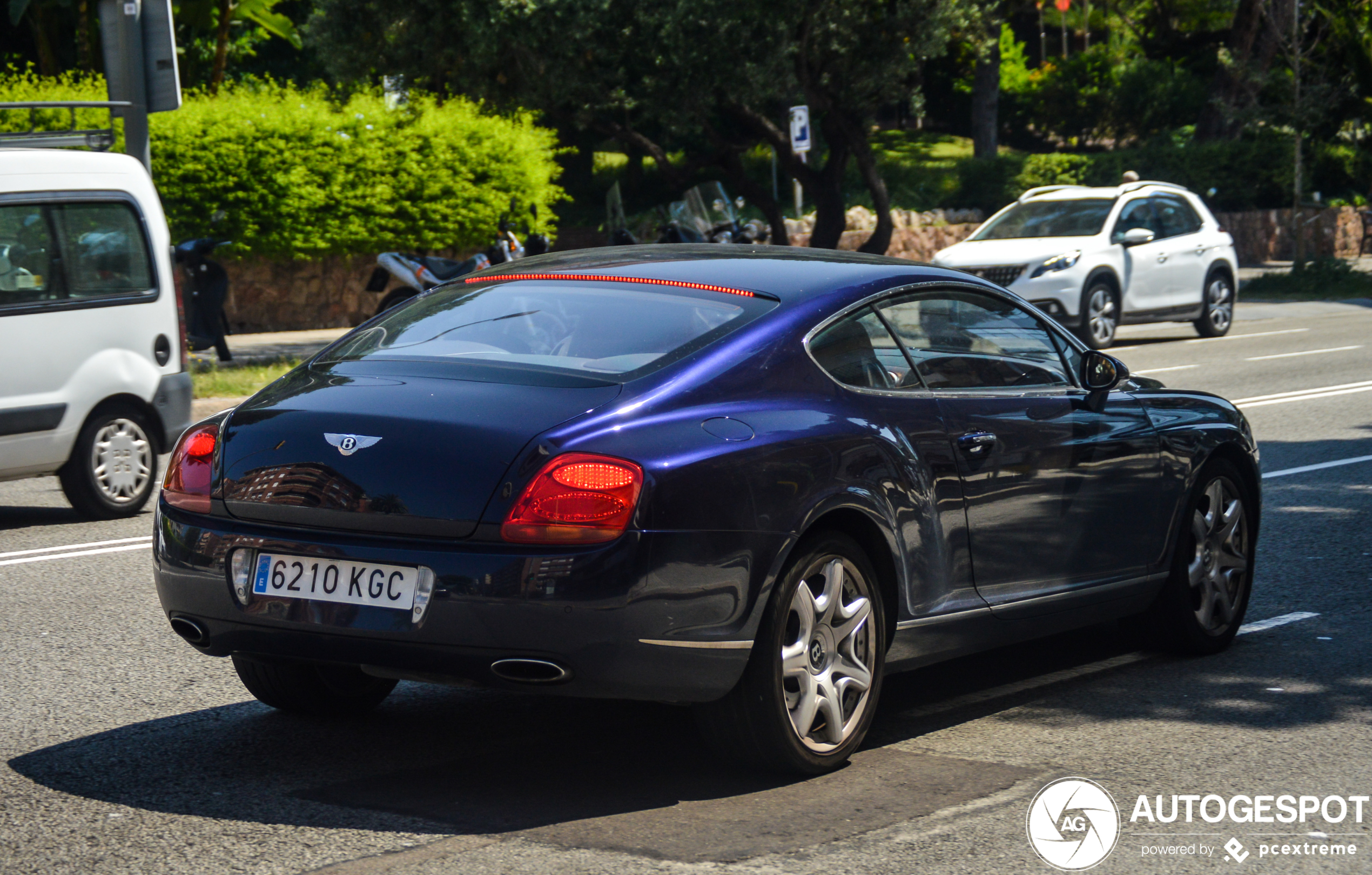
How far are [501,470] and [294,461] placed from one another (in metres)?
0.63

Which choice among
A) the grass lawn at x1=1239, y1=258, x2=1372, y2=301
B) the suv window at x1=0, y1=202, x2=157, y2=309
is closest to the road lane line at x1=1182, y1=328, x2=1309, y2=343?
the grass lawn at x1=1239, y1=258, x2=1372, y2=301

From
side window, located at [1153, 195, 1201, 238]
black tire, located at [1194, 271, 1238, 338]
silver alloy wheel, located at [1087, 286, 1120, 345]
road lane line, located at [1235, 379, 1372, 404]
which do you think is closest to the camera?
road lane line, located at [1235, 379, 1372, 404]

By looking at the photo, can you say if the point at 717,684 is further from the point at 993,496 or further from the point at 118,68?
the point at 118,68

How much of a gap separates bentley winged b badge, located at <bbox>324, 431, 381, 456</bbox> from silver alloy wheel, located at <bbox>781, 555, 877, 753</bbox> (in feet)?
3.98

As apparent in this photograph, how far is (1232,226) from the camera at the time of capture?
36.7 m

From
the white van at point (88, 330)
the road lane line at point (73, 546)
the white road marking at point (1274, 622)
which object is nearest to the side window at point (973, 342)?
the white road marking at point (1274, 622)

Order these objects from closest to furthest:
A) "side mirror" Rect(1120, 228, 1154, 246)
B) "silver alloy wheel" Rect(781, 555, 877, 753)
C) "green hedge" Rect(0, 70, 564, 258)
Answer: "silver alloy wheel" Rect(781, 555, 877, 753) < "side mirror" Rect(1120, 228, 1154, 246) < "green hedge" Rect(0, 70, 564, 258)

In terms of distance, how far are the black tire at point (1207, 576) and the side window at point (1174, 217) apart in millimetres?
14683

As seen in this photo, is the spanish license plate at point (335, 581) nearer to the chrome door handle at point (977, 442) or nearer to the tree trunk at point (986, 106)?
the chrome door handle at point (977, 442)

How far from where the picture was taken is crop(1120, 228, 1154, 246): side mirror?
19.2 m

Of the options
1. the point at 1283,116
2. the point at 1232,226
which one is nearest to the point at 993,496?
the point at 1283,116

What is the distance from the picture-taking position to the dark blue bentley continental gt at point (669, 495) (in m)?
4.02

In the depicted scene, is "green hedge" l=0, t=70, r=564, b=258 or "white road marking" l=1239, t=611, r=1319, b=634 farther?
"green hedge" l=0, t=70, r=564, b=258

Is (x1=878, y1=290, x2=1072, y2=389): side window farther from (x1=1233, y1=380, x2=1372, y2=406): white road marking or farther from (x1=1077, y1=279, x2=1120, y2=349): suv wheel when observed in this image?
(x1=1077, y1=279, x2=1120, y2=349): suv wheel
